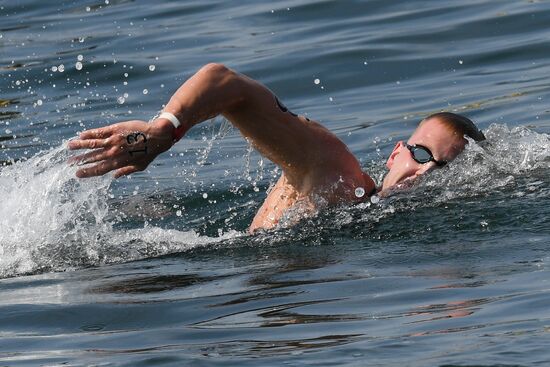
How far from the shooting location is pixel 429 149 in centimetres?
733

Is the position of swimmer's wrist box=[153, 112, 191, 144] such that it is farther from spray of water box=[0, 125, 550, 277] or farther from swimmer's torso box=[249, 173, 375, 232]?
swimmer's torso box=[249, 173, 375, 232]

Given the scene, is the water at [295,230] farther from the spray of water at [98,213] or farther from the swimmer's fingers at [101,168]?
the swimmer's fingers at [101,168]

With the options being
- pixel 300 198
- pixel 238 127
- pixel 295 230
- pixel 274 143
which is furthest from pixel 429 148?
pixel 238 127

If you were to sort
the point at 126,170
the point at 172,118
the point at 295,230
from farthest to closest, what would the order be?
the point at 295,230 < the point at 172,118 < the point at 126,170

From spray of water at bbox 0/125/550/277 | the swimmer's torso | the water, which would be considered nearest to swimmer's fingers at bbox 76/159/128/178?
the water

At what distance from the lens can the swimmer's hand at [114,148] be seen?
18.4ft

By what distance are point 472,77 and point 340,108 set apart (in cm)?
123

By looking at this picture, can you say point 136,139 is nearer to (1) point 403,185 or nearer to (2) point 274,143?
(2) point 274,143

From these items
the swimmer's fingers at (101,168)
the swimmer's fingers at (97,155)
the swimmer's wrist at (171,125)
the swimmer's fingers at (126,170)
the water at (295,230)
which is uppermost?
the swimmer's wrist at (171,125)

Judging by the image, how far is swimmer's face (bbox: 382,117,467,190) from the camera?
7312 millimetres

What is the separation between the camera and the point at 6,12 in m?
17.3

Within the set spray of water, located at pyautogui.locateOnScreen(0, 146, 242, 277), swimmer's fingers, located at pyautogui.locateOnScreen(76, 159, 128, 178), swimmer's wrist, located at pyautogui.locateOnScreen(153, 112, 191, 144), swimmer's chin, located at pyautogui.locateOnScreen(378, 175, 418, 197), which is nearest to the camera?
swimmer's fingers, located at pyautogui.locateOnScreen(76, 159, 128, 178)

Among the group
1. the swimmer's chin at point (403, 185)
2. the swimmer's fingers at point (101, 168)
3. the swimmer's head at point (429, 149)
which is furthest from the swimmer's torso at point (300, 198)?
the swimmer's fingers at point (101, 168)

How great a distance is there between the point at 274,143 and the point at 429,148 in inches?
42.4
